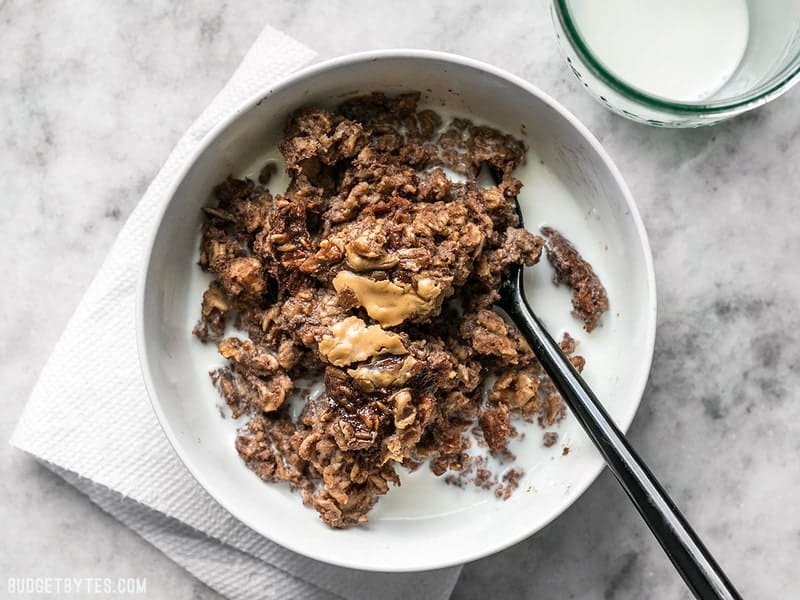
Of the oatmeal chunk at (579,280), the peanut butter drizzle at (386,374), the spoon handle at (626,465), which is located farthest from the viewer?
the oatmeal chunk at (579,280)

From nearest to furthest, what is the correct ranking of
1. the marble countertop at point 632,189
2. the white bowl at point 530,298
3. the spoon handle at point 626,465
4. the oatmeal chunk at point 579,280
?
the spoon handle at point 626,465 → the white bowl at point 530,298 → the oatmeal chunk at point 579,280 → the marble countertop at point 632,189

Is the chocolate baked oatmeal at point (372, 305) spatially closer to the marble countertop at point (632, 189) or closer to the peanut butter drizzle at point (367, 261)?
the peanut butter drizzle at point (367, 261)

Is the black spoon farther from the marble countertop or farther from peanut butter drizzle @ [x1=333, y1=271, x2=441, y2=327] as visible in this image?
the marble countertop

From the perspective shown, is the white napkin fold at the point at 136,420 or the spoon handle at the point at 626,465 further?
the white napkin fold at the point at 136,420

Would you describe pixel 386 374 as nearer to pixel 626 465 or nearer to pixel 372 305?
pixel 372 305

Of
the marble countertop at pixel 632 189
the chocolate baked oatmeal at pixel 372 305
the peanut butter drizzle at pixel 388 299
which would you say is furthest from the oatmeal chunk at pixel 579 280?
the peanut butter drizzle at pixel 388 299

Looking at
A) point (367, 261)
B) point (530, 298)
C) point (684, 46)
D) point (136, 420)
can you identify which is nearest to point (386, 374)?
point (367, 261)

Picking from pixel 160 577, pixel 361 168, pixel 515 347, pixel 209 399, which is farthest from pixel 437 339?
pixel 160 577

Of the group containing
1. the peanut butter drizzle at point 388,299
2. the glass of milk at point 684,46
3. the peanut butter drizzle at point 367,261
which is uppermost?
the glass of milk at point 684,46

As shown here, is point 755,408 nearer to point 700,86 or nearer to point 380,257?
point 700,86
